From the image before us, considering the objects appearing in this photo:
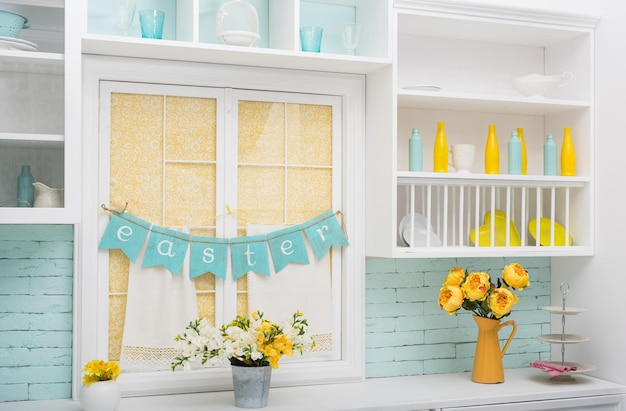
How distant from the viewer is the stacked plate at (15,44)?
2.30 meters

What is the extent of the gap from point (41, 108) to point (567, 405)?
6.94 ft

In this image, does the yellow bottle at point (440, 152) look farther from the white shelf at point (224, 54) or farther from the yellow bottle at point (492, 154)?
the white shelf at point (224, 54)

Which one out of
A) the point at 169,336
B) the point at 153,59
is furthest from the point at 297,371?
the point at 153,59

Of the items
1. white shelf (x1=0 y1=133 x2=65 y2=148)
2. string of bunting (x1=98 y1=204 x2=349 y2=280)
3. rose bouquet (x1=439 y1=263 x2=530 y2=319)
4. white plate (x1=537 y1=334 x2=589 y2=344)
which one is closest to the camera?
white shelf (x1=0 y1=133 x2=65 y2=148)

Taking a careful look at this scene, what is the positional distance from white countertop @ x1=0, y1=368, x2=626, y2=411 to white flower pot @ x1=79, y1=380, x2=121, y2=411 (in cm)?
14

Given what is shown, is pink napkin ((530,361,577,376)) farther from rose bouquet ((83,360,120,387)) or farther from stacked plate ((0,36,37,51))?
stacked plate ((0,36,37,51))

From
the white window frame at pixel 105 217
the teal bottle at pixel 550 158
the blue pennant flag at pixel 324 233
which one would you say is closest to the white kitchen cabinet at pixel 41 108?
the white window frame at pixel 105 217

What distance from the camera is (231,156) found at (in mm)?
2840

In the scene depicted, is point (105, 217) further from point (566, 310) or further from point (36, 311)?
point (566, 310)

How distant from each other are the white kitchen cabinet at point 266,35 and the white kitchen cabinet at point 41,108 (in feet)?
0.38

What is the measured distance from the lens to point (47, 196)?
2.33 meters

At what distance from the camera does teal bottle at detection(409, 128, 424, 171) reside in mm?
2850

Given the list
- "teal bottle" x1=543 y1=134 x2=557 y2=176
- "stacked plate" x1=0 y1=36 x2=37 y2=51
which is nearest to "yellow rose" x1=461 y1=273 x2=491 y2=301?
"teal bottle" x1=543 y1=134 x2=557 y2=176

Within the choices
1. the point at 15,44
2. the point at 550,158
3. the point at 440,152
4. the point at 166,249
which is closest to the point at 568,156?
the point at 550,158
